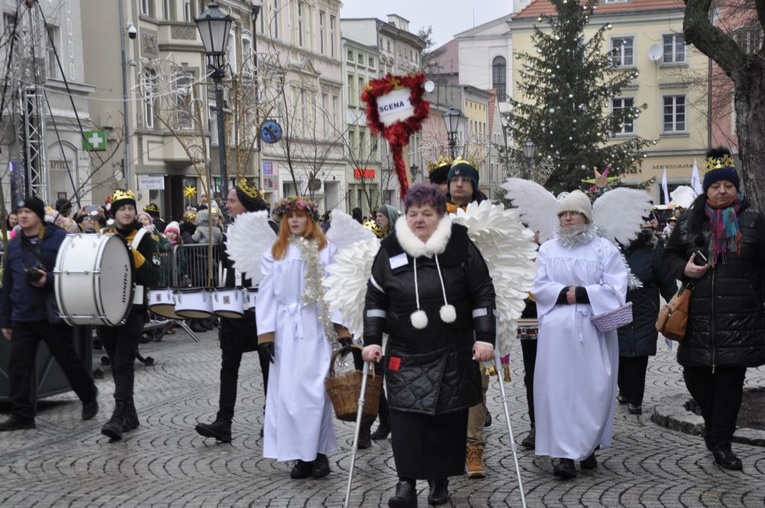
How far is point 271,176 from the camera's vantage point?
163 feet

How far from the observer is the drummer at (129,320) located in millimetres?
9477

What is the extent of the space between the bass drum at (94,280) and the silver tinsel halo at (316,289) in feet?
7.19

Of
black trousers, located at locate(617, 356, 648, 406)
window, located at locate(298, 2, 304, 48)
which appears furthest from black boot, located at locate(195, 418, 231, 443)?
window, located at locate(298, 2, 304, 48)

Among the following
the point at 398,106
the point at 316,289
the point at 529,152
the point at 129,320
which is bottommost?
the point at 129,320

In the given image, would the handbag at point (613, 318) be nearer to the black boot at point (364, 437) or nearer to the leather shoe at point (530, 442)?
the leather shoe at point (530, 442)

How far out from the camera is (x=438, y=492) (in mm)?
6930

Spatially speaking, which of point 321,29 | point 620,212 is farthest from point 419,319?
point 321,29

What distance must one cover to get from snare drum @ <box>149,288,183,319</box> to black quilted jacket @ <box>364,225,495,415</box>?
3.15m

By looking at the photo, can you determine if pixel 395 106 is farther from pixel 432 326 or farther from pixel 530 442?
pixel 530 442

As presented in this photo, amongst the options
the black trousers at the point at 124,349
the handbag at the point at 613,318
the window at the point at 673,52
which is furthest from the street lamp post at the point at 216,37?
the window at the point at 673,52

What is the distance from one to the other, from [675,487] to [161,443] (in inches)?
159

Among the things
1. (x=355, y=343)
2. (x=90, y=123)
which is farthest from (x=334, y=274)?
(x=90, y=123)

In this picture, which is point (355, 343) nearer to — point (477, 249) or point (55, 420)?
point (477, 249)

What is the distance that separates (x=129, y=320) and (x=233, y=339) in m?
1.20
